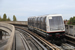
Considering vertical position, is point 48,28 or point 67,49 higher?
point 48,28

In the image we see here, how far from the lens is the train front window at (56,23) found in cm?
1655

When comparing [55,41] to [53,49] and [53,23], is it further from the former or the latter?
[53,49]

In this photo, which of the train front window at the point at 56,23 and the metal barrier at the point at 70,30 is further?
the metal barrier at the point at 70,30

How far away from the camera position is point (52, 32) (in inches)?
648

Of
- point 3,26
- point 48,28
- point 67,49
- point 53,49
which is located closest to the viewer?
point 53,49

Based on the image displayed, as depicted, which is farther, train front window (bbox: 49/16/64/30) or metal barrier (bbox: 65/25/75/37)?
metal barrier (bbox: 65/25/75/37)

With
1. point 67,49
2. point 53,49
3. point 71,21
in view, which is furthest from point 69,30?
point 71,21

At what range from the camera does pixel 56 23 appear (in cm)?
1664

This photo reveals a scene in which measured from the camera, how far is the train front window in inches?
651

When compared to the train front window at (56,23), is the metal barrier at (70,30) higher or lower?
lower

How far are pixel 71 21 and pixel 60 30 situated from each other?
347ft

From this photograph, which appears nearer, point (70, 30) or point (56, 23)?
point (56, 23)

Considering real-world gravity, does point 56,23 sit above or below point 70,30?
above

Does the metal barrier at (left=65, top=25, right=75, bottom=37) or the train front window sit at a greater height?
the train front window
